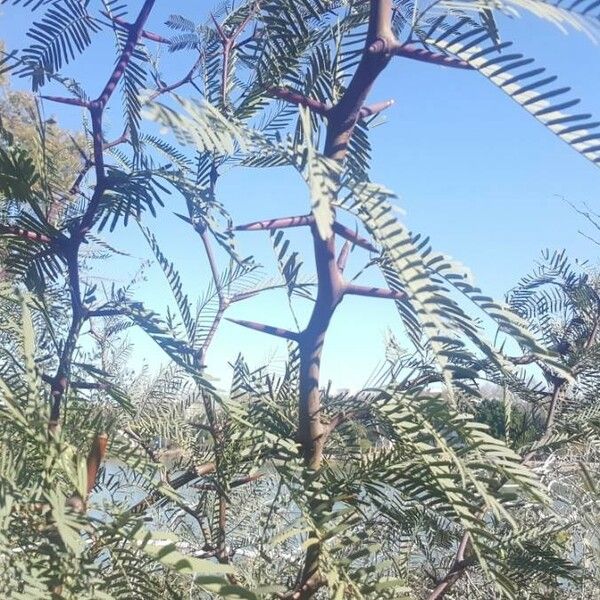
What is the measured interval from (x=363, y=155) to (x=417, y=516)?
0.17 metres

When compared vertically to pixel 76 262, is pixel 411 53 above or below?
above

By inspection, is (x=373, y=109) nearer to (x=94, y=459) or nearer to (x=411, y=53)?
(x=411, y=53)

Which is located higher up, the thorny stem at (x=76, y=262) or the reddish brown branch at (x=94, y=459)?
the thorny stem at (x=76, y=262)

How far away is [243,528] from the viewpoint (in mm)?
435

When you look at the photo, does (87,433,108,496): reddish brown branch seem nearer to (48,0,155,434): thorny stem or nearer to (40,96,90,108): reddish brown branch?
(48,0,155,434): thorny stem

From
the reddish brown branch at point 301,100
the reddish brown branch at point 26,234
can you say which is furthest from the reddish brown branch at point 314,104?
the reddish brown branch at point 26,234

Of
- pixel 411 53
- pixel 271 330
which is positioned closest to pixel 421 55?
pixel 411 53

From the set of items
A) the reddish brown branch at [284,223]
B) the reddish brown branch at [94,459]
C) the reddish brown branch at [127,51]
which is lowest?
the reddish brown branch at [94,459]

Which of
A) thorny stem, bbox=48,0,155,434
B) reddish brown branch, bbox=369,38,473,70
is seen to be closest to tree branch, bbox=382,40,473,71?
reddish brown branch, bbox=369,38,473,70

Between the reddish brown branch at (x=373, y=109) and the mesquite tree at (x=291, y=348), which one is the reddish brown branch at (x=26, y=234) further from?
the reddish brown branch at (x=373, y=109)

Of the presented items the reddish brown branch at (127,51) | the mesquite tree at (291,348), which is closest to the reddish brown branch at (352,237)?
the mesquite tree at (291,348)

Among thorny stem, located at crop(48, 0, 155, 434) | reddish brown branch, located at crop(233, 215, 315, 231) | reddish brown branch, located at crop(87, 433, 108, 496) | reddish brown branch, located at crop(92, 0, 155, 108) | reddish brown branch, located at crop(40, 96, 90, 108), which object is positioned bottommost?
reddish brown branch, located at crop(87, 433, 108, 496)

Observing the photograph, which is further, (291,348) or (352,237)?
(291,348)

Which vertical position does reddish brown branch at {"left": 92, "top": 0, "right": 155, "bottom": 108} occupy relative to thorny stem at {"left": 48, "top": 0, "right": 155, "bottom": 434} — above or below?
above
